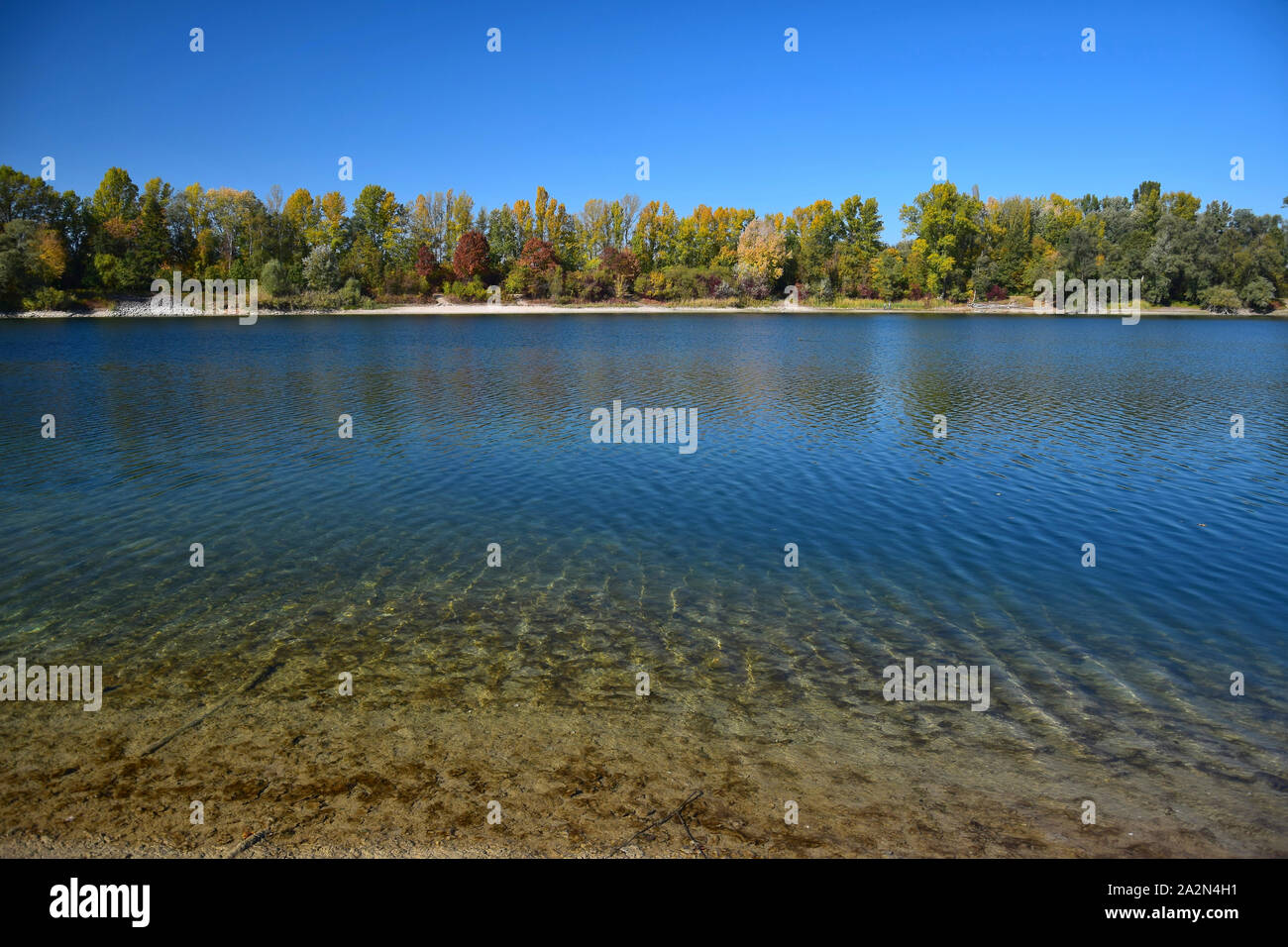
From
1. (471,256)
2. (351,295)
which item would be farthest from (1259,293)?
(351,295)

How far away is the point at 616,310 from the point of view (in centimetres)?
12012

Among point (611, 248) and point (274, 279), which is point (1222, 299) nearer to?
point (611, 248)

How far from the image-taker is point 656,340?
61.9 metres

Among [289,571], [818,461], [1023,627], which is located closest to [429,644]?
[289,571]

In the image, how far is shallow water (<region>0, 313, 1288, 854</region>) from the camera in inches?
258

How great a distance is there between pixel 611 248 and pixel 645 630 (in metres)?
131

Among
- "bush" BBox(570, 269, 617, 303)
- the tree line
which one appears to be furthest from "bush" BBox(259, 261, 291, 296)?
"bush" BBox(570, 269, 617, 303)

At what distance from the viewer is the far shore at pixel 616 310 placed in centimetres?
9781

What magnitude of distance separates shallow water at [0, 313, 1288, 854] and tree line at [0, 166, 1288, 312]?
3896 inches

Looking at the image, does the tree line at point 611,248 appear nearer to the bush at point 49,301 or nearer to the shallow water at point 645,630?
the bush at point 49,301

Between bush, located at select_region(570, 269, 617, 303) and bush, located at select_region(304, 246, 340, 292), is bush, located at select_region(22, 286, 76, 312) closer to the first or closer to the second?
bush, located at select_region(304, 246, 340, 292)

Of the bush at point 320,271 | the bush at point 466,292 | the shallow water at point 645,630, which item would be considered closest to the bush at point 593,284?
the bush at point 466,292
